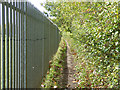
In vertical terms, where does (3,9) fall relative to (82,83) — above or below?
above

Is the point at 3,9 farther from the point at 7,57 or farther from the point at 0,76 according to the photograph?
the point at 0,76

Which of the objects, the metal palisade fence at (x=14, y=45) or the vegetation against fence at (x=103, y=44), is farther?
the vegetation against fence at (x=103, y=44)

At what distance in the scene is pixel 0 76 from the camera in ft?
6.22

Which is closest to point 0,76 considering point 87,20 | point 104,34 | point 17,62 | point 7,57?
point 7,57

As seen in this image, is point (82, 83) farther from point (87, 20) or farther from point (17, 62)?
point (17, 62)

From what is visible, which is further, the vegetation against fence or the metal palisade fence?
the vegetation against fence

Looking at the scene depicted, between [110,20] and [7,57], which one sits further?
[110,20]

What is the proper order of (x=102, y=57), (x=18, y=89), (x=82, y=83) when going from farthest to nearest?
(x=82, y=83), (x=102, y=57), (x=18, y=89)

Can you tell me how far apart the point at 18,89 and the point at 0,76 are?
0.79 m

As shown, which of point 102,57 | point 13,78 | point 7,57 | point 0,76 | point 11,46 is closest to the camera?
point 0,76

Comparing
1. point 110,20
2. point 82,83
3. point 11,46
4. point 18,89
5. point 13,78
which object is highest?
point 110,20

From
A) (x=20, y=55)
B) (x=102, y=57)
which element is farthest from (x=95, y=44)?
(x=20, y=55)

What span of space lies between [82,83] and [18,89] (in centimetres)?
302

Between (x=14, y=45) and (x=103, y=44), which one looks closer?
(x=14, y=45)
